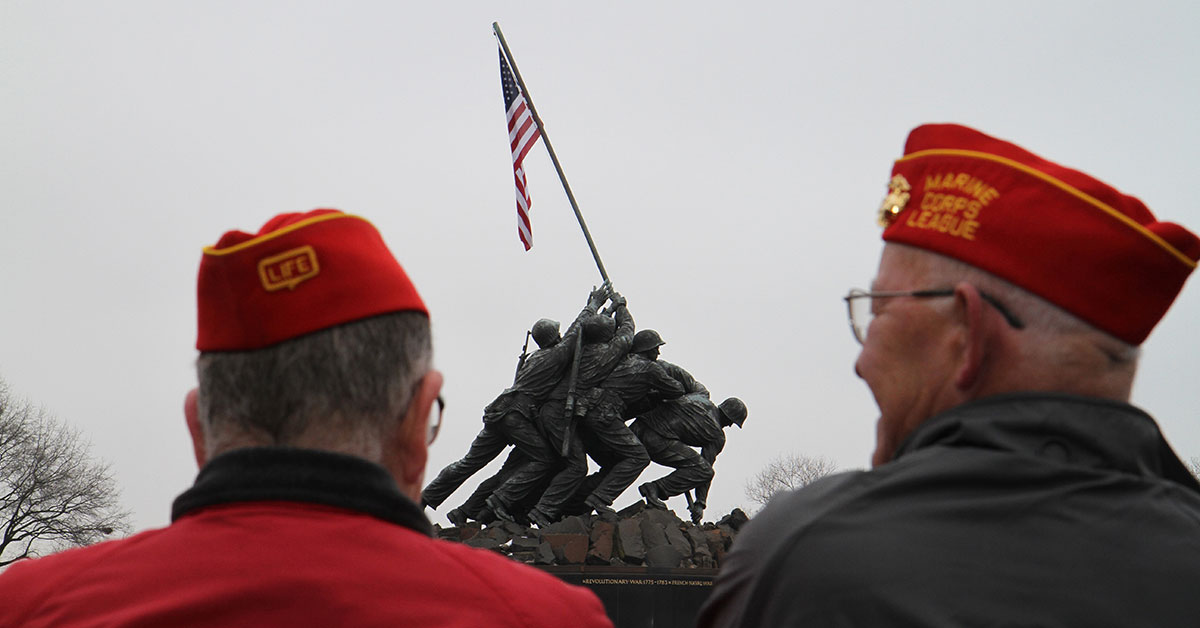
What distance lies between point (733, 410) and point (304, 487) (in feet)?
45.5

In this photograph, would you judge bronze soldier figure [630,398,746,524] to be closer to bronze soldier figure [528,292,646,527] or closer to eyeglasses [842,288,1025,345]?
bronze soldier figure [528,292,646,527]

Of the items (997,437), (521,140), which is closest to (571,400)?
(521,140)

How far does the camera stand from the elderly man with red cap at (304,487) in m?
1.30

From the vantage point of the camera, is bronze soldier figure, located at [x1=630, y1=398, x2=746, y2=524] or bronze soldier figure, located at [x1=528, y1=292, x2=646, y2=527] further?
bronze soldier figure, located at [x1=630, y1=398, x2=746, y2=524]

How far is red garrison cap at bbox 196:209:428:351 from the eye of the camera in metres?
1.50

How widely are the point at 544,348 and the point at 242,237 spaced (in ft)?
41.6

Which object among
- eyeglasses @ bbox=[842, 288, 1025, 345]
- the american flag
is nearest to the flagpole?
the american flag

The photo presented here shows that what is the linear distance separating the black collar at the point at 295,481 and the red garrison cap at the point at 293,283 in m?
0.17

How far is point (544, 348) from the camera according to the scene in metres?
14.2

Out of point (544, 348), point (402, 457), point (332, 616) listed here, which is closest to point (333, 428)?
point (402, 457)

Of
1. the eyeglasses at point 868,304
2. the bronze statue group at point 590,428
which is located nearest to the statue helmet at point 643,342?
the bronze statue group at point 590,428

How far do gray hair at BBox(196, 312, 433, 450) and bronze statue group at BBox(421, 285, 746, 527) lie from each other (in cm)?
1225

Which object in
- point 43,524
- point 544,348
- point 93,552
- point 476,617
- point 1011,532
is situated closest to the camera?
point 1011,532

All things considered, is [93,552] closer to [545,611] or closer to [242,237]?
[242,237]
